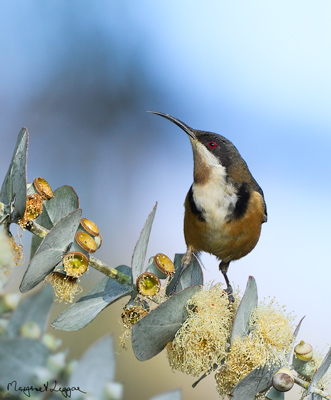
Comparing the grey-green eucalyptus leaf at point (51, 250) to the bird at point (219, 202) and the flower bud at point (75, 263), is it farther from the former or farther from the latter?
the bird at point (219, 202)

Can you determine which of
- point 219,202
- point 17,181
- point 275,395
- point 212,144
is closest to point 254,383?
point 275,395

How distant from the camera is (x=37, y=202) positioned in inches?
34.0

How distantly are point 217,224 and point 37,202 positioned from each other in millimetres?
1020

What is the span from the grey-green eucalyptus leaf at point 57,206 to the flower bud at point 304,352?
0.48 metres

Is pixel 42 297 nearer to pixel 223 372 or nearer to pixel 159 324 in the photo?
pixel 159 324

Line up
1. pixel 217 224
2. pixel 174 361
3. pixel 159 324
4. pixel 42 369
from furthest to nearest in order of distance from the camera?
pixel 217 224
pixel 174 361
pixel 159 324
pixel 42 369

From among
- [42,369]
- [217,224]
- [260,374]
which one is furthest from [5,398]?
[217,224]

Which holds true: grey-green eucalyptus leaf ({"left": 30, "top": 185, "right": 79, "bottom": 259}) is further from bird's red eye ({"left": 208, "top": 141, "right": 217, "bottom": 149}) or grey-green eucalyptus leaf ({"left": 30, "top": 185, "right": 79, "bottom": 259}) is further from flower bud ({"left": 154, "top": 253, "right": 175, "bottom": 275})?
bird's red eye ({"left": 208, "top": 141, "right": 217, "bottom": 149})

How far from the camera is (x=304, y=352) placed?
2.91 feet

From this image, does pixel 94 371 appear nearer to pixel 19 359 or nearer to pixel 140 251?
pixel 19 359

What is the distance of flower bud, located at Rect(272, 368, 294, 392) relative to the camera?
0.81 metres

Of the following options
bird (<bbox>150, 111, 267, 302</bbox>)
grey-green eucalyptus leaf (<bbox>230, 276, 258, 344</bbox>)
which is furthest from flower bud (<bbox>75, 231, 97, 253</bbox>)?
bird (<bbox>150, 111, 267, 302</bbox>)

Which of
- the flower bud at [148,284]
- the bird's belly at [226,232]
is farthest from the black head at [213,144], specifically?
the flower bud at [148,284]
